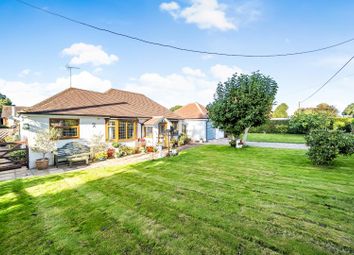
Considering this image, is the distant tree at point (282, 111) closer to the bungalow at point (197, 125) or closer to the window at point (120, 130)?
the bungalow at point (197, 125)

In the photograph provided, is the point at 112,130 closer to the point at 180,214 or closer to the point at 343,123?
the point at 180,214

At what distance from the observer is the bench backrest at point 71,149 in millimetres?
11023

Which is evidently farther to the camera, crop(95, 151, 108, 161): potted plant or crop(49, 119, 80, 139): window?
crop(95, 151, 108, 161): potted plant

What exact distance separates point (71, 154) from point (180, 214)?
9424mm

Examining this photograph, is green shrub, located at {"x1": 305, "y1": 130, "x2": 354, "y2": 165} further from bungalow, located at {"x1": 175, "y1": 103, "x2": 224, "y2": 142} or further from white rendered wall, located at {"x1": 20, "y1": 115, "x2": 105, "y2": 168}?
white rendered wall, located at {"x1": 20, "y1": 115, "x2": 105, "y2": 168}

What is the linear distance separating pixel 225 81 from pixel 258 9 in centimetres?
620

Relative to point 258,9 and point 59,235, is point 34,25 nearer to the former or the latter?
point 59,235

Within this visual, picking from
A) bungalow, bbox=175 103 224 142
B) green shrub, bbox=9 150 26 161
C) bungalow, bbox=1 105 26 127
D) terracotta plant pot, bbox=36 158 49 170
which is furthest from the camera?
bungalow, bbox=1 105 26 127

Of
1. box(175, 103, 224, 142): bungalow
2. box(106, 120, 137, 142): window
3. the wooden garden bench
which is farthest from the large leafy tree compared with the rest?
the wooden garden bench

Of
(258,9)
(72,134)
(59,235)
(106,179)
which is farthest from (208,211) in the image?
(258,9)

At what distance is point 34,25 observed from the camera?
10.4 meters

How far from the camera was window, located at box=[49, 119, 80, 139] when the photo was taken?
11136 millimetres

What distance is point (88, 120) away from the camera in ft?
41.4

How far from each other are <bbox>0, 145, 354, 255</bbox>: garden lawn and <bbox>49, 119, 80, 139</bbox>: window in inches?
154
